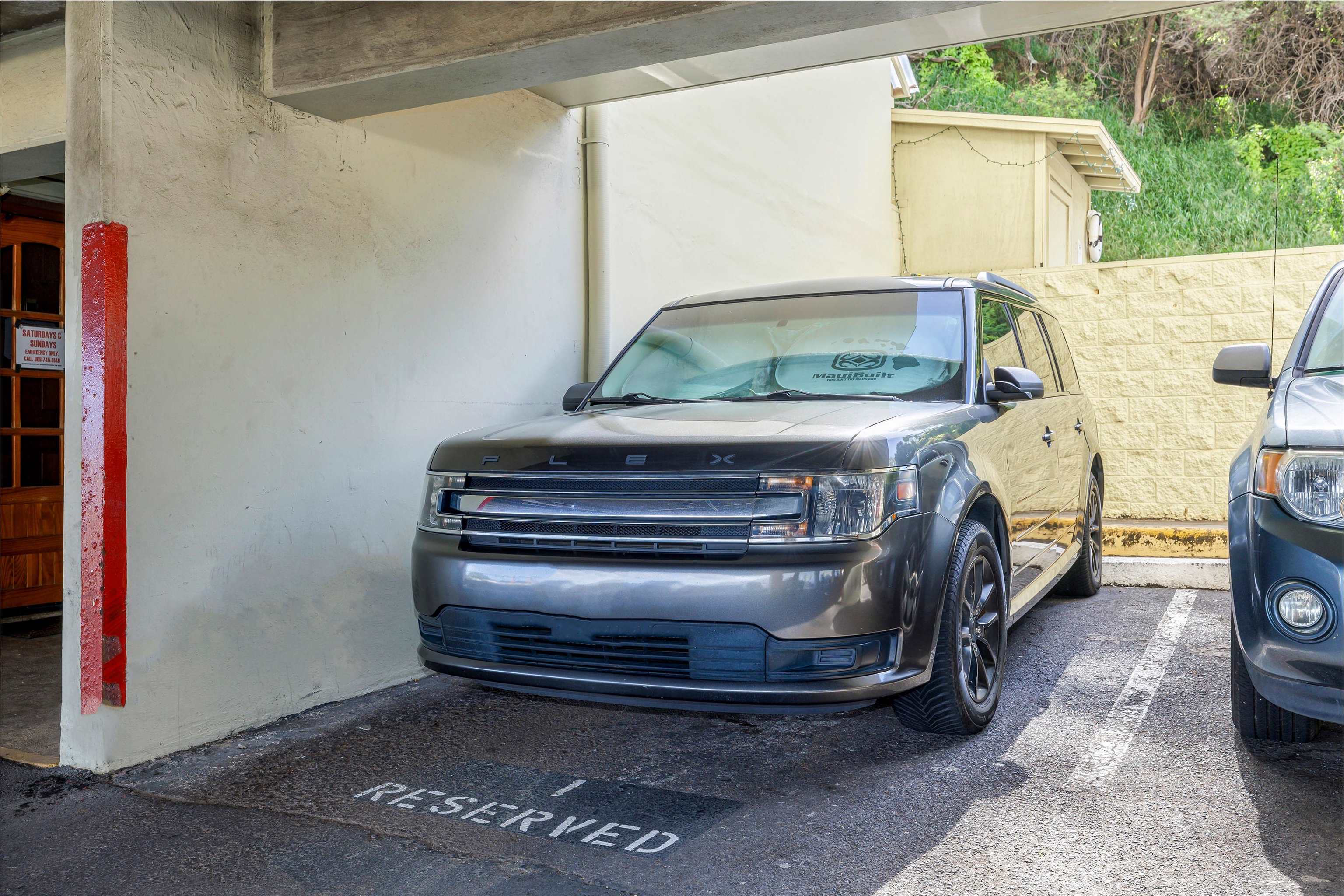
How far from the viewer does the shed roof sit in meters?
11.7

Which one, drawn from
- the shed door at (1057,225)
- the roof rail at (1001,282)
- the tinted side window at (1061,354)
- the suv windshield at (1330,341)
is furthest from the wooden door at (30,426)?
the shed door at (1057,225)

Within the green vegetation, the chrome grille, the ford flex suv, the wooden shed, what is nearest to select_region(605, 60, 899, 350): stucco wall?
the wooden shed

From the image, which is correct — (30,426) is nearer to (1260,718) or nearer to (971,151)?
(1260,718)

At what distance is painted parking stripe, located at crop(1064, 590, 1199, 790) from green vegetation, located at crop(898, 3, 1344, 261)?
17983mm

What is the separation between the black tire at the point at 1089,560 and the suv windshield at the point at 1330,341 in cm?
227

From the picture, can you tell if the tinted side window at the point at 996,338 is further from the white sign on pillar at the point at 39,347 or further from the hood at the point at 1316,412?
the white sign on pillar at the point at 39,347

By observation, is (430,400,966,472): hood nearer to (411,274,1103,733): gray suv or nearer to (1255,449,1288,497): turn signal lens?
(411,274,1103,733): gray suv

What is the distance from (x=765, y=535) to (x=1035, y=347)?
2.92 meters

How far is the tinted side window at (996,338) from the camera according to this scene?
15.0ft

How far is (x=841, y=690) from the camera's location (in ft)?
10.4

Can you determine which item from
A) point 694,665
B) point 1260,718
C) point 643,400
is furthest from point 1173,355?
point 694,665

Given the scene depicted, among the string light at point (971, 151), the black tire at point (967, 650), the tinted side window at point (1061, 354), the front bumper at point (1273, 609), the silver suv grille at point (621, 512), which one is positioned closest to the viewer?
the front bumper at point (1273, 609)

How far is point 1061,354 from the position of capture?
621cm

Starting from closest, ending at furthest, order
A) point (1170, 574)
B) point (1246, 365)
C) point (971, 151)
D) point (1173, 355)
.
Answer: point (1246, 365)
point (1170, 574)
point (1173, 355)
point (971, 151)
